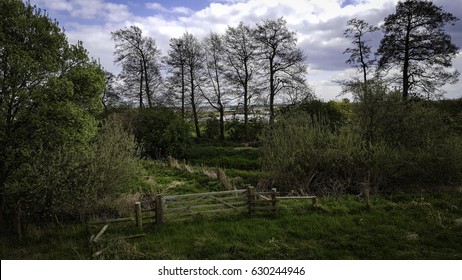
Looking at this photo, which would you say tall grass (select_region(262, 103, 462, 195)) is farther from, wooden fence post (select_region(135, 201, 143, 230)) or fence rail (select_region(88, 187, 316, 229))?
wooden fence post (select_region(135, 201, 143, 230))

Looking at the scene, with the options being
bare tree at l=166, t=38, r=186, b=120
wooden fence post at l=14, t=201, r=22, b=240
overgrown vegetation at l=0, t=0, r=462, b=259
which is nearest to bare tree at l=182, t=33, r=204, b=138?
bare tree at l=166, t=38, r=186, b=120

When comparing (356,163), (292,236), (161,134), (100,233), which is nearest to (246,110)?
(161,134)

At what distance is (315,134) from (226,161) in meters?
10.6

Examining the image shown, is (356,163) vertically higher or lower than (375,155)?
lower

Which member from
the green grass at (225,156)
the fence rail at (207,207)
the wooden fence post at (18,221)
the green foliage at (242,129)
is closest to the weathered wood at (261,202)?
the fence rail at (207,207)

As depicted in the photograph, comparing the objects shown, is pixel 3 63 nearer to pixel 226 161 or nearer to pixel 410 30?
pixel 226 161

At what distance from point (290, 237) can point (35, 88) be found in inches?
371

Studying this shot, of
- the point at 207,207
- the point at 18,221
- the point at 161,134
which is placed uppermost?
the point at 161,134

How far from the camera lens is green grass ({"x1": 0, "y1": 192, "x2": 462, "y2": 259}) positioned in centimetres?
883

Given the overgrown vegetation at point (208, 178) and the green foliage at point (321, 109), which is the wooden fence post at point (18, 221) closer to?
the overgrown vegetation at point (208, 178)

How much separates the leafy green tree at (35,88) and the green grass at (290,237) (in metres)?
3.08

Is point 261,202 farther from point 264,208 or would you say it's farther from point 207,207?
Result: point 207,207

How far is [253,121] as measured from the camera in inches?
1326

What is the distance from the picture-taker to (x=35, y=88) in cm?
1026
